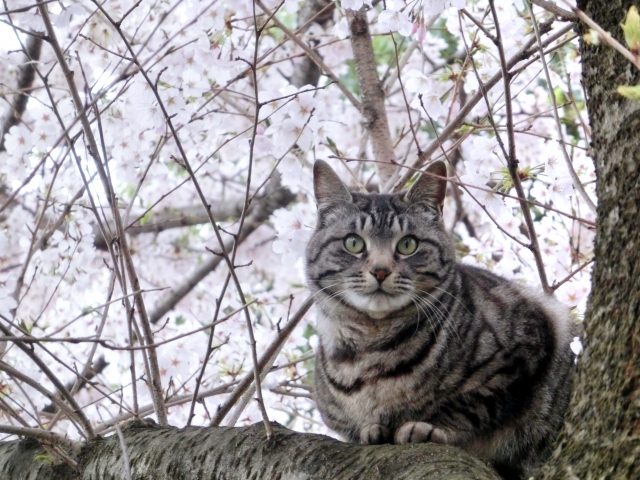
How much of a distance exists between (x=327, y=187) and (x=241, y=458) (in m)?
1.48

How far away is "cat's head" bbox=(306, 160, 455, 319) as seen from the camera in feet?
8.95

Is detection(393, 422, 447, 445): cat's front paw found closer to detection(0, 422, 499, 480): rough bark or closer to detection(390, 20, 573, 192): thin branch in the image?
detection(0, 422, 499, 480): rough bark

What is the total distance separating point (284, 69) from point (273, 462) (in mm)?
4748

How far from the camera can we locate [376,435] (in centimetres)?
240

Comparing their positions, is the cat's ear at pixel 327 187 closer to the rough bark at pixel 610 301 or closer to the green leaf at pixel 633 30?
the rough bark at pixel 610 301

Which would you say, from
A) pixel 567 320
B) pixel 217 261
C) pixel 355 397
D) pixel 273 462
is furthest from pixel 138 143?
pixel 273 462

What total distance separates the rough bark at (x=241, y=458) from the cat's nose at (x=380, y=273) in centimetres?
88

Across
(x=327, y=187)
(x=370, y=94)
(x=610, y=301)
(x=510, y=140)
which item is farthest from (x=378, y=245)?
(x=610, y=301)

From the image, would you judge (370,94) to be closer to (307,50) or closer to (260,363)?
(307,50)

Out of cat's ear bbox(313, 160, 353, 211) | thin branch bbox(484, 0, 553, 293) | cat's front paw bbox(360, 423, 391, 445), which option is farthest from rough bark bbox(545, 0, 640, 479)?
cat's ear bbox(313, 160, 353, 211)

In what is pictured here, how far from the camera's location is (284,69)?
242 inches

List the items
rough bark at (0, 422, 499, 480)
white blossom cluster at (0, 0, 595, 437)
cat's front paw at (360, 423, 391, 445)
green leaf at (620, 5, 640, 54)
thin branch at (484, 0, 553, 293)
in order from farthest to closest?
white blossom cluster at (0, 0, 595, 437) → cat's front paw at (360, 423, 391, 445) → thin branch at (484, 0, 553, 293) → rough bark at (0, 422, 499, 480) → green leaf at (620, 5, 640, 54)

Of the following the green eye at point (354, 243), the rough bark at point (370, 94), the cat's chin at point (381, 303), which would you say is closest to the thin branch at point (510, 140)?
the cat's chin at point (381, 303)

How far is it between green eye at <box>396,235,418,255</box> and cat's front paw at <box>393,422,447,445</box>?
0.78 m
